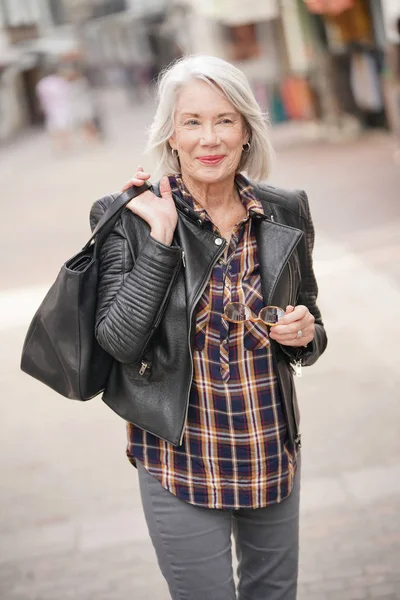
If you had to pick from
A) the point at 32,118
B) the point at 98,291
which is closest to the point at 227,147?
the point at 98,291

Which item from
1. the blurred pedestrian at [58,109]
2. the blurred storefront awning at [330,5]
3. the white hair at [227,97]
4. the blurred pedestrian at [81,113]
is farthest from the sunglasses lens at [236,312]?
the blurred pedestrian at [81,113]

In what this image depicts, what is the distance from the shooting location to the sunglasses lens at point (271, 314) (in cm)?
260

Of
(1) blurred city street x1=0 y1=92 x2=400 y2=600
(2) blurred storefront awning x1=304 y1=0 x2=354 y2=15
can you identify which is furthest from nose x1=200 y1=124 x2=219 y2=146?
(2) blurred storefront awning x1=304 y1=0 x2=354 y2=15

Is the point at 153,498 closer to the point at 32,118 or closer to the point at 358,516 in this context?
the point at 358,516

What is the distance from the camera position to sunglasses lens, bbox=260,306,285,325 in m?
2.60

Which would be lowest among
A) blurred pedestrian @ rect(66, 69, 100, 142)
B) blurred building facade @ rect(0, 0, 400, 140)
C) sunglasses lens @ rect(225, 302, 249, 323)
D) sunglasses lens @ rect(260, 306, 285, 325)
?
blurred pedestrian @ rect(66, 69, 100, 142)

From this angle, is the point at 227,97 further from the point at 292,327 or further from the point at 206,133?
the point at 292,327

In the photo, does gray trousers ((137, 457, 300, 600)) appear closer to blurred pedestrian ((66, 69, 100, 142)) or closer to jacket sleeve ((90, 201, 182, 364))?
jacket sleeve ((90, 201, 182, 364))

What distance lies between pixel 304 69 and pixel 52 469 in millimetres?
15587

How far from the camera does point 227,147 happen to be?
2662mm

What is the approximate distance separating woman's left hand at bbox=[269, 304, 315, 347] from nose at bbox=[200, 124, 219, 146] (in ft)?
1.57

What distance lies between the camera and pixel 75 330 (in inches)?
103

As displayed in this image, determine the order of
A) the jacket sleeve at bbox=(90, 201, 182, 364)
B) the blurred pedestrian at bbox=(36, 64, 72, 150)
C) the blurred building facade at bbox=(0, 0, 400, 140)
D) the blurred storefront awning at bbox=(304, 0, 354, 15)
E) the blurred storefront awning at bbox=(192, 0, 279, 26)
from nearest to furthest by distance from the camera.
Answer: the jacket sleeve at bbox=(90, 201, 182, 364)
the blurred storefront awning at bbox=(304, 0, 354, 15)
the blurred building facade at bbox=(0, 0, 400, 140)
the blurred storefront awning at bbox=(192, 0, 279, 26)
the blurred pedestrian at bbox=(36, 64, 72, 150)

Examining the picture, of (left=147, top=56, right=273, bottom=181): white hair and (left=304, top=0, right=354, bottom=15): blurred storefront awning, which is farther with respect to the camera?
(left=304, top=0, right=354, bottom=15): blurred storefront awning
